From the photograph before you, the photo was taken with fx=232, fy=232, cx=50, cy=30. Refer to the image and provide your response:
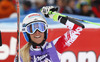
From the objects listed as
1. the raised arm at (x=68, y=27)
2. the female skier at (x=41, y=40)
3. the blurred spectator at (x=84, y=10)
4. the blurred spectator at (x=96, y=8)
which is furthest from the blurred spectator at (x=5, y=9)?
the raised arm at (x=68, y=27)

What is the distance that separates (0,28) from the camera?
3.70 m

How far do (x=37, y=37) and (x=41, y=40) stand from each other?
6 cm

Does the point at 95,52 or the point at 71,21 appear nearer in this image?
the point at 71,21

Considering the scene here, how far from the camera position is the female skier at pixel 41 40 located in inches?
102

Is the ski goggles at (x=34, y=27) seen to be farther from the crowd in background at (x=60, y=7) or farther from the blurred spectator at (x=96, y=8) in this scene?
the blurred spectator at (x=96, y=8)

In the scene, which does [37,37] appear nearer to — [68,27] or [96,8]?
[68,27]

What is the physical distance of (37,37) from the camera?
104 inches

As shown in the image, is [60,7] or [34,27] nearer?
[34,27]

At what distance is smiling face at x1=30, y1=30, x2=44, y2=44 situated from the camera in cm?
262

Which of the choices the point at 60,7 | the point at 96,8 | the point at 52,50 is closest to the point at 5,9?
the point at 60,7

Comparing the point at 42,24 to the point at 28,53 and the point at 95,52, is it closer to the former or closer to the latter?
the point at 28,53

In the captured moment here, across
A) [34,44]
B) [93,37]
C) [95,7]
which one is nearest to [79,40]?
[93,37]

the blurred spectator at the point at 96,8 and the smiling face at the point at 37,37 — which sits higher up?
the smiling face at the point at 37,37

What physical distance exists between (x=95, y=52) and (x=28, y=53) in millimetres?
1330
